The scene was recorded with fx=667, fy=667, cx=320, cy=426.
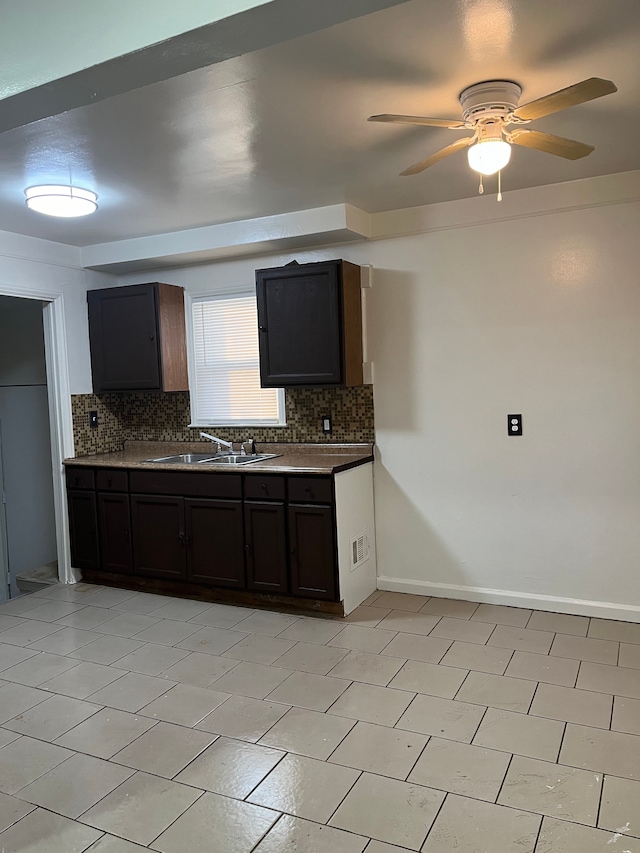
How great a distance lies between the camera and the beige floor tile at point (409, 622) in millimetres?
3586

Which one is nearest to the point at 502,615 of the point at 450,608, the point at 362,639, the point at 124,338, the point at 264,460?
the point at 450,608

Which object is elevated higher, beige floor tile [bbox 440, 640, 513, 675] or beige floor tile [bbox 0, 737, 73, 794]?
beige floor tile [bbox 440, 640, 513, 675]

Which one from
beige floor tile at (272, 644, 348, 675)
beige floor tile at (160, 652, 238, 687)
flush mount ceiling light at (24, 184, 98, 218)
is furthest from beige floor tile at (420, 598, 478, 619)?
flush mount ceiling light at (24, 184, 98, 218)

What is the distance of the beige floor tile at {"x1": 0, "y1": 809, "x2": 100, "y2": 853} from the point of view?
2000mm

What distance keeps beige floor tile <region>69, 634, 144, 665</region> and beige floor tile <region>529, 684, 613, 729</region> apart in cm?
200

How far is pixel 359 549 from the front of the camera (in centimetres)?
402

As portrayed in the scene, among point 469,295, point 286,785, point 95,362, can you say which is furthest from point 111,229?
point 286,785

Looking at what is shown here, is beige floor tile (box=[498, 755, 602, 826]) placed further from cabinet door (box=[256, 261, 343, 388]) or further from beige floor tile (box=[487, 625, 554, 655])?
cabinet door (box=[256, 261, 343, 388])

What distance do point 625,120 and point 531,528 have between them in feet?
7.02

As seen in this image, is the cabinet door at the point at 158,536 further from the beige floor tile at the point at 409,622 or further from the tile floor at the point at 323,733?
the beige floor tile at the point at 409,622

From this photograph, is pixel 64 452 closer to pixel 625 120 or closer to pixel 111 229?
pixel 111 229

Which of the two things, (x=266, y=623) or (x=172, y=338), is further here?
(x=172, y=338)

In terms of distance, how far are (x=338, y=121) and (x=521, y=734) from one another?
2.44m

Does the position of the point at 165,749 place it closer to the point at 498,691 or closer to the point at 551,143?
the point at 498,691
